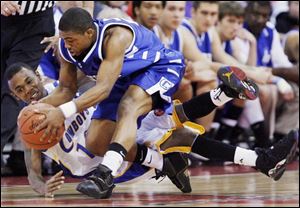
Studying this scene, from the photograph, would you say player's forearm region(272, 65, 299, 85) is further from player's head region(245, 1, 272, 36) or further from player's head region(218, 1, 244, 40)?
player's head region(218, 1, 244, 40)

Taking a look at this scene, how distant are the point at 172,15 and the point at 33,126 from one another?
396 cm

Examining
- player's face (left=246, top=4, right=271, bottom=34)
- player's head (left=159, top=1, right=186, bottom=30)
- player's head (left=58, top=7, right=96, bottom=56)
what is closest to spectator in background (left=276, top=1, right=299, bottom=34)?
player's face (left=246, top=4, right=271, bottom=34)

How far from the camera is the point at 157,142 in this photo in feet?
24.1

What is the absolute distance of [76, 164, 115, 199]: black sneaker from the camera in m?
6.06

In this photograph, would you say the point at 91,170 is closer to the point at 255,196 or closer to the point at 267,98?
the point at 255,196

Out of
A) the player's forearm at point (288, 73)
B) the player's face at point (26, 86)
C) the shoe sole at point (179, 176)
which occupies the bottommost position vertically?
the player's forearm at point (288, 73)

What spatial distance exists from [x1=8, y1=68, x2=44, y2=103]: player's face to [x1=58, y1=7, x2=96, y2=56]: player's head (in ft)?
2.45

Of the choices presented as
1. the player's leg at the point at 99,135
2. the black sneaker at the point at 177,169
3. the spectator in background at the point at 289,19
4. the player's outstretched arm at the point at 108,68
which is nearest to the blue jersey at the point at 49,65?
the player's leg at the point at 99,135

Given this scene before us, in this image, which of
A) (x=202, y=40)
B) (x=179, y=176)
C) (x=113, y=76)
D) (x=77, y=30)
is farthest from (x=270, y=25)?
(x=77, y=30)

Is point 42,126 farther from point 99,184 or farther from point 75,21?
point 75,21

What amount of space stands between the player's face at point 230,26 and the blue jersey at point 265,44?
2.03 ft

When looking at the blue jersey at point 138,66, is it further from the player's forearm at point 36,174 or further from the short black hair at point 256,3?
the short black hair at point 256,3

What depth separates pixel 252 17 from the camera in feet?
37.2

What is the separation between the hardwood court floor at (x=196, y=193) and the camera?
23.6 ft
